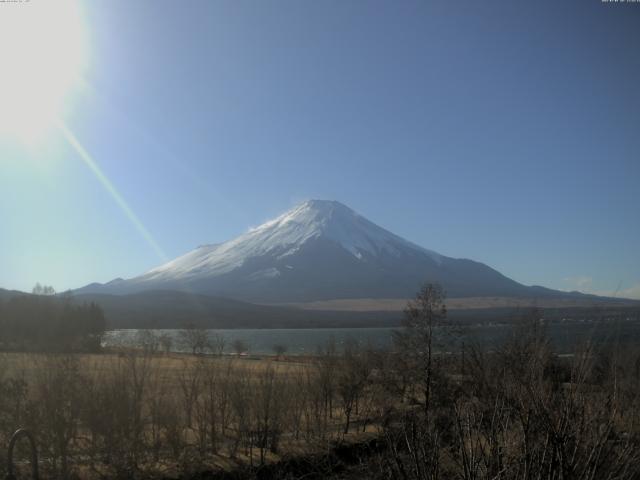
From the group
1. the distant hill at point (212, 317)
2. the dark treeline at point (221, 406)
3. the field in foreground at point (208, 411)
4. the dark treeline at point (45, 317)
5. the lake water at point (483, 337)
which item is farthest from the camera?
the distant hill at point (212, 317)

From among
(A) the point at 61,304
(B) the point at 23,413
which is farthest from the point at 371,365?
(A) the point at 61,304

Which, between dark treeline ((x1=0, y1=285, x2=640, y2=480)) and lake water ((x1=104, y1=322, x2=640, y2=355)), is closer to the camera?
lake water ((x1=104, y1=322, x2=640, y2=355))

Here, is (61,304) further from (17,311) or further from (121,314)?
(121,314)

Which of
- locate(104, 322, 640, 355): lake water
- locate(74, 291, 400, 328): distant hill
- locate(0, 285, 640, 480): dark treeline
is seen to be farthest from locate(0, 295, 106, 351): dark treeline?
locate(74, 291, 400, 328): distant hill

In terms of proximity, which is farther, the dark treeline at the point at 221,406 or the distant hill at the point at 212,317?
the distant hill at the point at 212,317

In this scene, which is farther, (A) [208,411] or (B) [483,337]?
(B) [483,337]

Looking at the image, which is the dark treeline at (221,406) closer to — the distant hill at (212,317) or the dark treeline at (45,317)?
the dark treeline at (45,317)

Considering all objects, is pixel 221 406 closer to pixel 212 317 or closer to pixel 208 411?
pixel 208 411

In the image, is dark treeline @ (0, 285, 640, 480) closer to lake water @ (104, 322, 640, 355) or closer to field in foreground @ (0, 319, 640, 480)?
field in foreground @ (0, 319, 640, 480)

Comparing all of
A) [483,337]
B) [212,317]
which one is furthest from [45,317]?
[212,317]

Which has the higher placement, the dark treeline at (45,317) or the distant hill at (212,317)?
the dark treeline at (45,317)

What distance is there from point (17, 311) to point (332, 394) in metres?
48.1

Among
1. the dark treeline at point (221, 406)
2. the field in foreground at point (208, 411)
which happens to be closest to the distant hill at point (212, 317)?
the dark treeline at point (221, 406)

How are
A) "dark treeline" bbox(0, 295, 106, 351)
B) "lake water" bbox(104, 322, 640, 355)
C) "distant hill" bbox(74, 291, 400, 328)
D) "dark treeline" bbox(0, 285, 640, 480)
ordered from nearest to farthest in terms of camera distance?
"lake water" bbox(104, 322, 640, 355) → "dark treeline" bbox(0, 285, 640, 480) → "dark treeline" bbox(0, 295, 106, 351) → "distant hill" bbox(74, 291, 400, 328)
